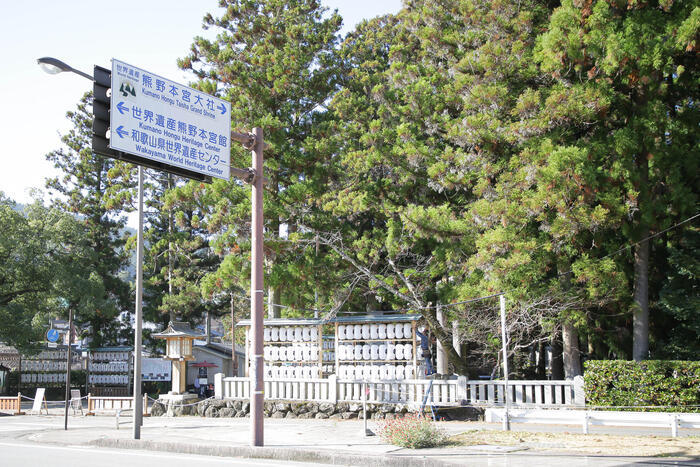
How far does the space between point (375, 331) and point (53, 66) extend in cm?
1120

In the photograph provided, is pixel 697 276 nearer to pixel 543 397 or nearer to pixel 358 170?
pixel 543 397

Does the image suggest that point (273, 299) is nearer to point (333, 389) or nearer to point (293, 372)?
point (293, 372)

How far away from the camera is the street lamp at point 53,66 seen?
Result: 34.2 feet

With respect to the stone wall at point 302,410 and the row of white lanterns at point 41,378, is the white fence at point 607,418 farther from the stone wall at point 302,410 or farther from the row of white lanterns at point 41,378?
the row of white lanterns at point 41,378

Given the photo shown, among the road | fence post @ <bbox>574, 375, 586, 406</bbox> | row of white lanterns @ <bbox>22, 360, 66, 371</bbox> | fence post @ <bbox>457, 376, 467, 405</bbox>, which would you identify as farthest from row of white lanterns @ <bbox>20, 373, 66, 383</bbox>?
fence post @ <bbox>574, 375, 586, 406</bbox>

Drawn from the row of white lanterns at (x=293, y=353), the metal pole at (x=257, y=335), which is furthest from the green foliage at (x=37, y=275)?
the metal pole at (x=257, y=335)

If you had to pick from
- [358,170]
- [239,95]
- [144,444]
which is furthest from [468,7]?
[144,444]

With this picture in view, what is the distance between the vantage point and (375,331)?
1803 centimetres

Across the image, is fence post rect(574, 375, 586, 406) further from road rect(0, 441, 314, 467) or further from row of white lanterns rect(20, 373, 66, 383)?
row of white lanterns rect(20, 373, 66, 383)

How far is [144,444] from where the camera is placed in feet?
41.9

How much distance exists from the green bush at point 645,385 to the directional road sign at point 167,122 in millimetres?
11034

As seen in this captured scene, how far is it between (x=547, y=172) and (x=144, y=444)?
11.6m

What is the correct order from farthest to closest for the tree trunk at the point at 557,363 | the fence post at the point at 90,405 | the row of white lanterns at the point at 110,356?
the row of white lanterns at the point at 110,356 < the tree trunk at the point at 557,363 < the fence post at the point at 90,405

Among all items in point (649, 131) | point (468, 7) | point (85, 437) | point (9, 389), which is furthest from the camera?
point (9, 389)
